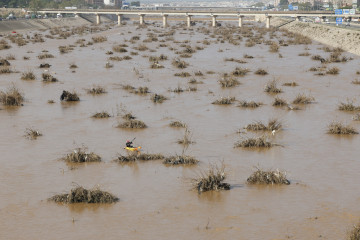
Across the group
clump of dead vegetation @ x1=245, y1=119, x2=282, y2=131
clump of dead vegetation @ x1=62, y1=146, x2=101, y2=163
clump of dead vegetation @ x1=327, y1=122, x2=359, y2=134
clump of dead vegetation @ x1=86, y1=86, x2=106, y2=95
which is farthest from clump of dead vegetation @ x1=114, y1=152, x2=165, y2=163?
clump of dead vegetation @ x1=86, y1=86, x2=106, y2=95

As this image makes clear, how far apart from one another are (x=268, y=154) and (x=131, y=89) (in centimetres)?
1414

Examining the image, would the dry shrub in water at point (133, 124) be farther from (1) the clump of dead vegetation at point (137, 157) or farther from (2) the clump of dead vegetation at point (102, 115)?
(1) the clump of dead vegetation at point (137, 157)

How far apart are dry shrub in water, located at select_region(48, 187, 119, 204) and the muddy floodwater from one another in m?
0.19

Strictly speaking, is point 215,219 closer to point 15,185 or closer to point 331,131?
point 15,185

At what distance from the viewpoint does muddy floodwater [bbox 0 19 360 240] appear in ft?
37.1

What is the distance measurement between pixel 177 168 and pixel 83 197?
3575 millimetres

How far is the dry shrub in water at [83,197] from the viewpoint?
12.4 metres

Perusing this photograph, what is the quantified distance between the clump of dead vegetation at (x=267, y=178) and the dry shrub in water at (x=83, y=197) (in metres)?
3.72

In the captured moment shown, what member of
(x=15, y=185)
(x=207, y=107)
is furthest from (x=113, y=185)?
(x=207, y=107)

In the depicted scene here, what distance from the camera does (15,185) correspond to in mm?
13766

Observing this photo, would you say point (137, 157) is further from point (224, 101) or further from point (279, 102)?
point (279, 102)

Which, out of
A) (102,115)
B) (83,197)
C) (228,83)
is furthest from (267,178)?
(228,83)

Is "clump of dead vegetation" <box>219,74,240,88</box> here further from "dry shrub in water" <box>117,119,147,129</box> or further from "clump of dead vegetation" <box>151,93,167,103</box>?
"dry shrub in water" <box>117,119,147,129</box>

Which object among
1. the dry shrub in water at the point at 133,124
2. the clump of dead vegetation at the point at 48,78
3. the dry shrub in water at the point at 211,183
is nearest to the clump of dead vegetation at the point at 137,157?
the dry shrub in water at the point at 211,183
